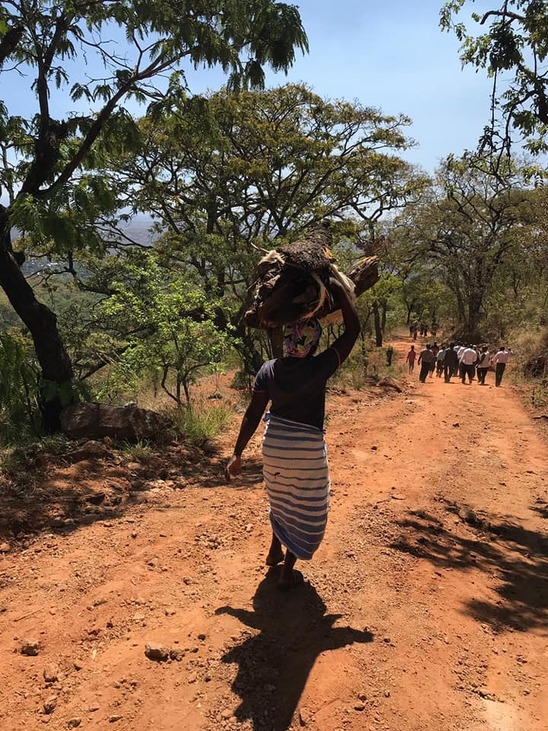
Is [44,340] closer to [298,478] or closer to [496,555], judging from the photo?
[298,478]

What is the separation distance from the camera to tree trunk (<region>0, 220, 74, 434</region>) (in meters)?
6.47

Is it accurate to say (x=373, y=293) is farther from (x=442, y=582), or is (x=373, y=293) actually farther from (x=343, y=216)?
(x=442, y=582)

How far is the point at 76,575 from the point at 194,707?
1.49 meters

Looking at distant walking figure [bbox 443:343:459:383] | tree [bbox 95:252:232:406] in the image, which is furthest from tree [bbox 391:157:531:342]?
tree [bbox 95:252:232:406]

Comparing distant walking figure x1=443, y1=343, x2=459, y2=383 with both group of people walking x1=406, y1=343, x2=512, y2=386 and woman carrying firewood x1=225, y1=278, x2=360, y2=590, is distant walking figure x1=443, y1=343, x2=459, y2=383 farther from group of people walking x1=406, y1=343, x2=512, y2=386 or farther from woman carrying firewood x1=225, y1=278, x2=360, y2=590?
woman carrying firewood x1=225, y1=278, x2=360, y2=590

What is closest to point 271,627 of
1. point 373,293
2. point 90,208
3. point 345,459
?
point 345,459

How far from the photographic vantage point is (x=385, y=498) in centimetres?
499

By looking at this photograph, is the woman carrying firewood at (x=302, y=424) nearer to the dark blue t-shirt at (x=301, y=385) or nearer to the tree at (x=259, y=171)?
the dark blue t-shirt at (x=301, y=385)

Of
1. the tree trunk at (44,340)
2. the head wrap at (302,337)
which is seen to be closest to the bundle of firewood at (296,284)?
the head wrap at (302,337)

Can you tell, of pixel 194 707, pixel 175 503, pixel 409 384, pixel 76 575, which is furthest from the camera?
pixel 409 384

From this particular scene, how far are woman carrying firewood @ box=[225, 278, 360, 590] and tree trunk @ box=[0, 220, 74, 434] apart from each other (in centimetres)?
455

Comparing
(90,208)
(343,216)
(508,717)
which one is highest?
(343,216)

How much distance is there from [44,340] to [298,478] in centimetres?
509

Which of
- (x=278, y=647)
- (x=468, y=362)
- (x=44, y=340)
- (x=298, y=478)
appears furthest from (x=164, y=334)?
(x=468, y=362)
